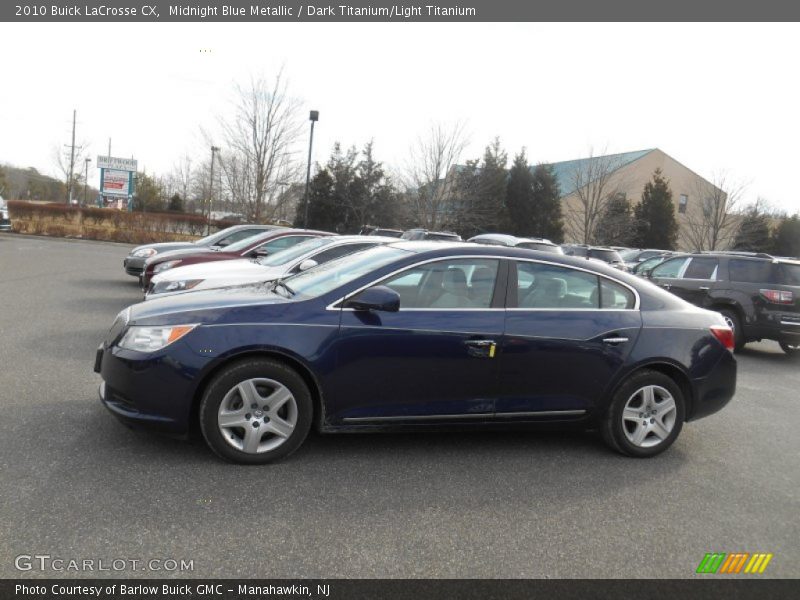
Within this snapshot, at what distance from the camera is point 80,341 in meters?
7.55

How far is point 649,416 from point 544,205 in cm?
4390

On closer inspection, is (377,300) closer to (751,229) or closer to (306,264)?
(306,264)

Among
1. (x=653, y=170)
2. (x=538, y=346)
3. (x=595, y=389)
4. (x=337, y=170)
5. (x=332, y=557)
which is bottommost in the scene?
(x=332, y=557)

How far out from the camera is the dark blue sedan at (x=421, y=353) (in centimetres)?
407

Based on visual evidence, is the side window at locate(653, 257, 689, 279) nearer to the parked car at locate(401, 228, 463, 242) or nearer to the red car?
the red car

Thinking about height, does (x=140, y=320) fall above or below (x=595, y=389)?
above

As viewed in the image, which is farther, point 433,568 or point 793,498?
point 793,498

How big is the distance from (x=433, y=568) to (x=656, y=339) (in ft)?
8.90

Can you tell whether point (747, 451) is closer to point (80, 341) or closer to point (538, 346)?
point (538, 346)

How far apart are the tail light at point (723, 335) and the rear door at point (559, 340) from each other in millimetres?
735

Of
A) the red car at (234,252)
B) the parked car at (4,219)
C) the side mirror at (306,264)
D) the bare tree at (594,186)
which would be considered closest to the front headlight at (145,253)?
the red car at (234,252)

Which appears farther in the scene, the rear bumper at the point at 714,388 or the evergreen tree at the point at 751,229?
the evergreen tree at the point at 751,229

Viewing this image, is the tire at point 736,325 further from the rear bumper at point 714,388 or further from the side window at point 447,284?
the side window at point 447,284

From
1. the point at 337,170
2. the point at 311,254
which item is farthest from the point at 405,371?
the point at 337,170
